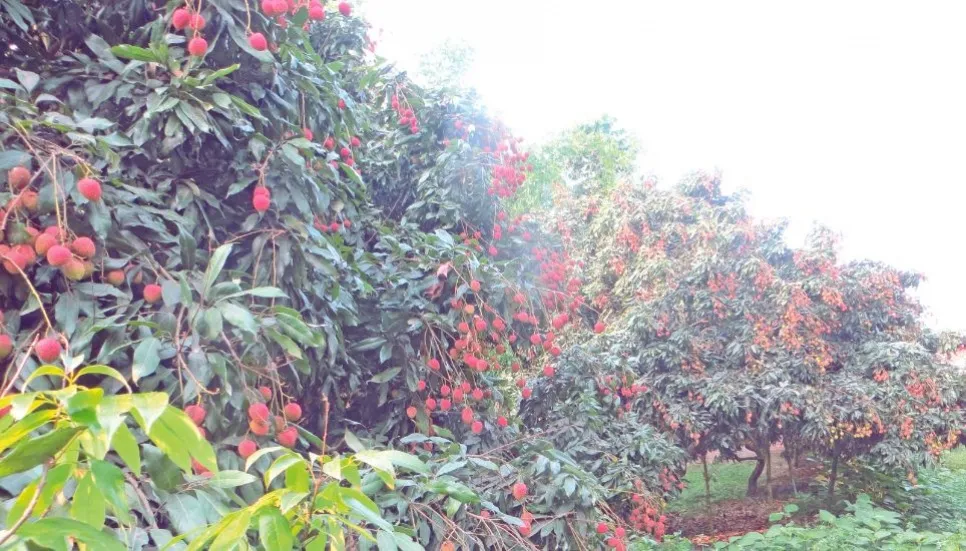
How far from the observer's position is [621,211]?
655 centimetres

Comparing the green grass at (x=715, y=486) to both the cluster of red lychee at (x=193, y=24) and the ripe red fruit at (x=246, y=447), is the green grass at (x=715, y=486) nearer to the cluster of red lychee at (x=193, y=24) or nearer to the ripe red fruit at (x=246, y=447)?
the ripe red fruit at (x=246, y=447)

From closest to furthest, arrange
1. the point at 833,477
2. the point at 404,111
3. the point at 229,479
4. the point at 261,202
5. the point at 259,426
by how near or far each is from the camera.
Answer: the point at 229,479 < the point at 259,426 < the point at 261,202 < the point at 404,111 < the point at 833,477

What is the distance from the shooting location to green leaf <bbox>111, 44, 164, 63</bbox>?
1.53 metres

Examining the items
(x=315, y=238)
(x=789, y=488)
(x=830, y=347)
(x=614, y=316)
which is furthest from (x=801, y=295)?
(x=315, y=238)

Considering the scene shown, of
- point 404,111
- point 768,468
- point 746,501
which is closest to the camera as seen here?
point 404,111

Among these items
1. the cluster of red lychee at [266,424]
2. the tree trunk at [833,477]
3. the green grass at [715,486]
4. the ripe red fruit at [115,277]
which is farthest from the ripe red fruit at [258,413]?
the tree trunk at [833,477]

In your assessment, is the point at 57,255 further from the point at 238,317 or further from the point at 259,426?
the point at 259,426

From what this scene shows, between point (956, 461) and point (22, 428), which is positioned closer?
point (22, 428)

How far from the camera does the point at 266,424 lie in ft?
4.40

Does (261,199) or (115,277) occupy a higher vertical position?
(261,199)

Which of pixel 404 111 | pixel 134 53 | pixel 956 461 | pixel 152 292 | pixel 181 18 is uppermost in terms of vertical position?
pixel 404 111

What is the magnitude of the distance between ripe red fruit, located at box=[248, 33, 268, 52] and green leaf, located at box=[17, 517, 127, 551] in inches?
56.8

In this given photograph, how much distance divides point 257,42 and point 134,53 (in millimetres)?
292

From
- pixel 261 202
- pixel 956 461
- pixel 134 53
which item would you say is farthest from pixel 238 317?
pixel 956 461
